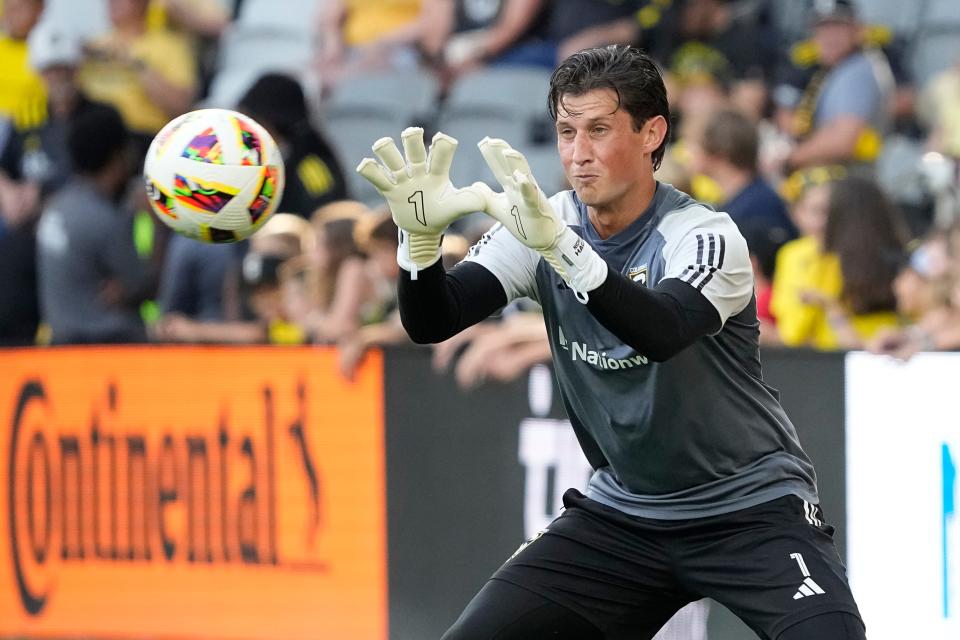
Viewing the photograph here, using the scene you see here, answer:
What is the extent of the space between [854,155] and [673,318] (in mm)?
5535

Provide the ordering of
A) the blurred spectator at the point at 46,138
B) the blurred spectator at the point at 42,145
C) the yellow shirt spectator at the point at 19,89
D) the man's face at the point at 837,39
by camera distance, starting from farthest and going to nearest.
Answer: the yellow shirt spectator at the point at 19,89
the blurred spectator at the point at 46,138
the blurred spectator at the point at 42,145
the man's face at the point at 837,39

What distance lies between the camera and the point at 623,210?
4.68 meters

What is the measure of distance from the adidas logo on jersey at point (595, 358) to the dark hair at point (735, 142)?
3711mm

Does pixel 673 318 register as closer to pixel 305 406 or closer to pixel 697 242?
pixel 697 242

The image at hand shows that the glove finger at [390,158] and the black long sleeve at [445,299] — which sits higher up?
the glove finger at [390,158]

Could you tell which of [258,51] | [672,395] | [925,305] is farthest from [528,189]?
[258,51]

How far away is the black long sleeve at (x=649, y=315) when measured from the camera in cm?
407

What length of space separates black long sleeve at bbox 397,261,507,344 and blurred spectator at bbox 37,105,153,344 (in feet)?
16.5

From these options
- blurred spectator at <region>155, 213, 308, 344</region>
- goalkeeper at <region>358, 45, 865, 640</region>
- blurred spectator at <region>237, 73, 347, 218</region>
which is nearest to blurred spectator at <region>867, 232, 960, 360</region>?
goalkeeper at <region>358, 45, 865, 640</region>

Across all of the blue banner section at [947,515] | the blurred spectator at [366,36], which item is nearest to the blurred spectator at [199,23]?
the blurred spectator at [366,36]

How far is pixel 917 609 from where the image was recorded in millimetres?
6309

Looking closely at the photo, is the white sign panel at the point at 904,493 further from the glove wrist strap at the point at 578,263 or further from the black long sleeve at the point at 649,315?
the glove wrist strap at the point at 578,263

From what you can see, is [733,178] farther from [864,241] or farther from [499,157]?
[499,157]

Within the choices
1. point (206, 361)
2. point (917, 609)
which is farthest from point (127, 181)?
point (917, 609)
